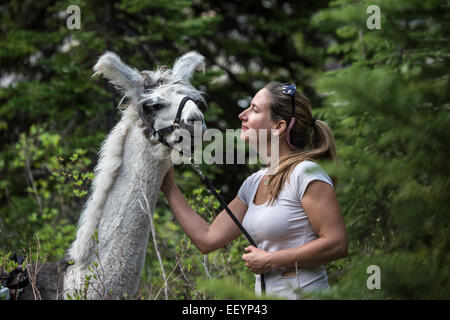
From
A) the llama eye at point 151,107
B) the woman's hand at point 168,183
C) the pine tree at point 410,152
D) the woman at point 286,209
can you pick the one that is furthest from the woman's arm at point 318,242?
the llama eye at point 151,107

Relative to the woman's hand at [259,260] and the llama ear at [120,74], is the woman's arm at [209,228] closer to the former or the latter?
the woman's hand at [259,260]

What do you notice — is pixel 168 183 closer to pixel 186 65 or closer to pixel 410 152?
pixel 186 65

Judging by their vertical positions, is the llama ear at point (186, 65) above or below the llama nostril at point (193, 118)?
above

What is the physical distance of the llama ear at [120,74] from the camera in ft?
9.48

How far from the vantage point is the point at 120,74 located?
117 inches

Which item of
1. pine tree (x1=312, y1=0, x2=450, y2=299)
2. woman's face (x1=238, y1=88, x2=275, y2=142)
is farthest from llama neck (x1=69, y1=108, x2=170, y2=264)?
pine tree (x1=312, y1=0, x2=450, y2=299)

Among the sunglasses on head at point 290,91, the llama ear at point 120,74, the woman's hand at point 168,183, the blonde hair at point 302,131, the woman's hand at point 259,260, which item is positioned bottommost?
the woman's hand at point 259,260

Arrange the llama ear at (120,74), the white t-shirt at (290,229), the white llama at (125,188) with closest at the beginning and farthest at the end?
the white t-shirt at (290,229) → the white llama at (125,188) → the llama ear at (120,74)

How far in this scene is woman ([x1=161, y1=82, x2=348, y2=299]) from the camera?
2.13 meters

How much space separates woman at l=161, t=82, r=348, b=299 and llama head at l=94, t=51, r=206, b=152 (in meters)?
0.35

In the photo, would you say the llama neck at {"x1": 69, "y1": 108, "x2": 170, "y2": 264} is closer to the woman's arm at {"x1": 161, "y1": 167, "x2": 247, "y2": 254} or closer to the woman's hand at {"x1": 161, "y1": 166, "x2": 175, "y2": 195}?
the woman's hand at {"x1": 161, "y1": 166, "x2": 175, "y2": 195}

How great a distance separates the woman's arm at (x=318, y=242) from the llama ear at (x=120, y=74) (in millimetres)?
1516
